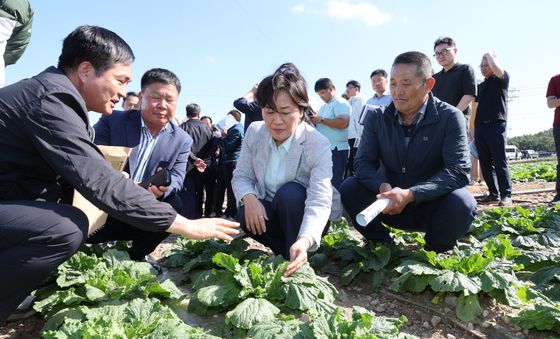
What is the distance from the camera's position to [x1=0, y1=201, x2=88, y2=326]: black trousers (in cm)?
192

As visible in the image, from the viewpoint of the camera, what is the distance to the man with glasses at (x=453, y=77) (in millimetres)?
5543

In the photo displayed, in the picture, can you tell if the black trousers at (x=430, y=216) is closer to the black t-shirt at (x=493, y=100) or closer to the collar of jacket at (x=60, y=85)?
the collar of jacket at (x=60, y=85)

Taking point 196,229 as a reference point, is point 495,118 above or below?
above

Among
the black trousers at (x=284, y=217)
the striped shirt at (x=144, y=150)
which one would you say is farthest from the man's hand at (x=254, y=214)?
the striped shirt at (x=144, y=150)

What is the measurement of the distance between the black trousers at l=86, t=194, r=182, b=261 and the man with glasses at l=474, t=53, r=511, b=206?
4685 millimetres

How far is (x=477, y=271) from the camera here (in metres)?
2.60

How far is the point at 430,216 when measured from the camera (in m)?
3.17

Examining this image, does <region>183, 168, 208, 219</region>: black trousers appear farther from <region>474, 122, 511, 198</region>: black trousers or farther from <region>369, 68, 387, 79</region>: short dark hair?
<region>474, 122, 511, 198</region>: black trousers

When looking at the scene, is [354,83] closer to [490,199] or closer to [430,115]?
[490,199]

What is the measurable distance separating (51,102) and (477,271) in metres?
2.60

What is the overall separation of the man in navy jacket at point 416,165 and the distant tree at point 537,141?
7478 cm

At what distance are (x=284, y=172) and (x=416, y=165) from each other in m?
1.08

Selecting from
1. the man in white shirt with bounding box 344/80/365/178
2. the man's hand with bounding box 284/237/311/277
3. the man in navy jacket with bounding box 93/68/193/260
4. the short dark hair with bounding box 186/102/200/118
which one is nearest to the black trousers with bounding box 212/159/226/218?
the short dark hair with bounding box 186/102/200/118

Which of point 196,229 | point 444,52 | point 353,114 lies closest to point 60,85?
point 196,229
